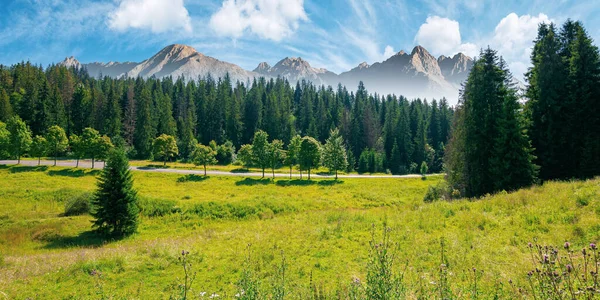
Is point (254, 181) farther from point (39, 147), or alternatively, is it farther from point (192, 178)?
point (39, 147)

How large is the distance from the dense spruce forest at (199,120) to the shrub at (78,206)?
164ft

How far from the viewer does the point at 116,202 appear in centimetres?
2450

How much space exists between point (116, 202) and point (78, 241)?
3.90 m

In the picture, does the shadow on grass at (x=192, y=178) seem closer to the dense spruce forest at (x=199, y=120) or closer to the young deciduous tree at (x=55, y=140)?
the young deciduous tree at (x=55, y=140)

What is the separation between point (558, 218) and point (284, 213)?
76.6 feet

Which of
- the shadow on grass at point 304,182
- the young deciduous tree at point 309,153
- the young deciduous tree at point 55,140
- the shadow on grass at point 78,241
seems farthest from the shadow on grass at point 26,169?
the young deciduous tree at point 309,153

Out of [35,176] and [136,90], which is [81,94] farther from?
[35,176]

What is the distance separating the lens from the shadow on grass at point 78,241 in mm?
21609

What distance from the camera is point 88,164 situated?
5803 centimetres

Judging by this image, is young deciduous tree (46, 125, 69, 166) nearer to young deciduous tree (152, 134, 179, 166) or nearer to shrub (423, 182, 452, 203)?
young deciduous tree (152, 134, 179, 166)

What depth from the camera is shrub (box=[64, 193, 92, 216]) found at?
97.8 feet

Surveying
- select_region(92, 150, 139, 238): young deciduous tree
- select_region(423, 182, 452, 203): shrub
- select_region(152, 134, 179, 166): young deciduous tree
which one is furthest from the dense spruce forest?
select_region(92, 150, 139, 238): young deciduous tree

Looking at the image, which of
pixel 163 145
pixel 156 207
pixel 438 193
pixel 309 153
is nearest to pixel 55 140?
pixel 163 145

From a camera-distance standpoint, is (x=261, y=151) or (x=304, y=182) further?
(x=261, y=151)
